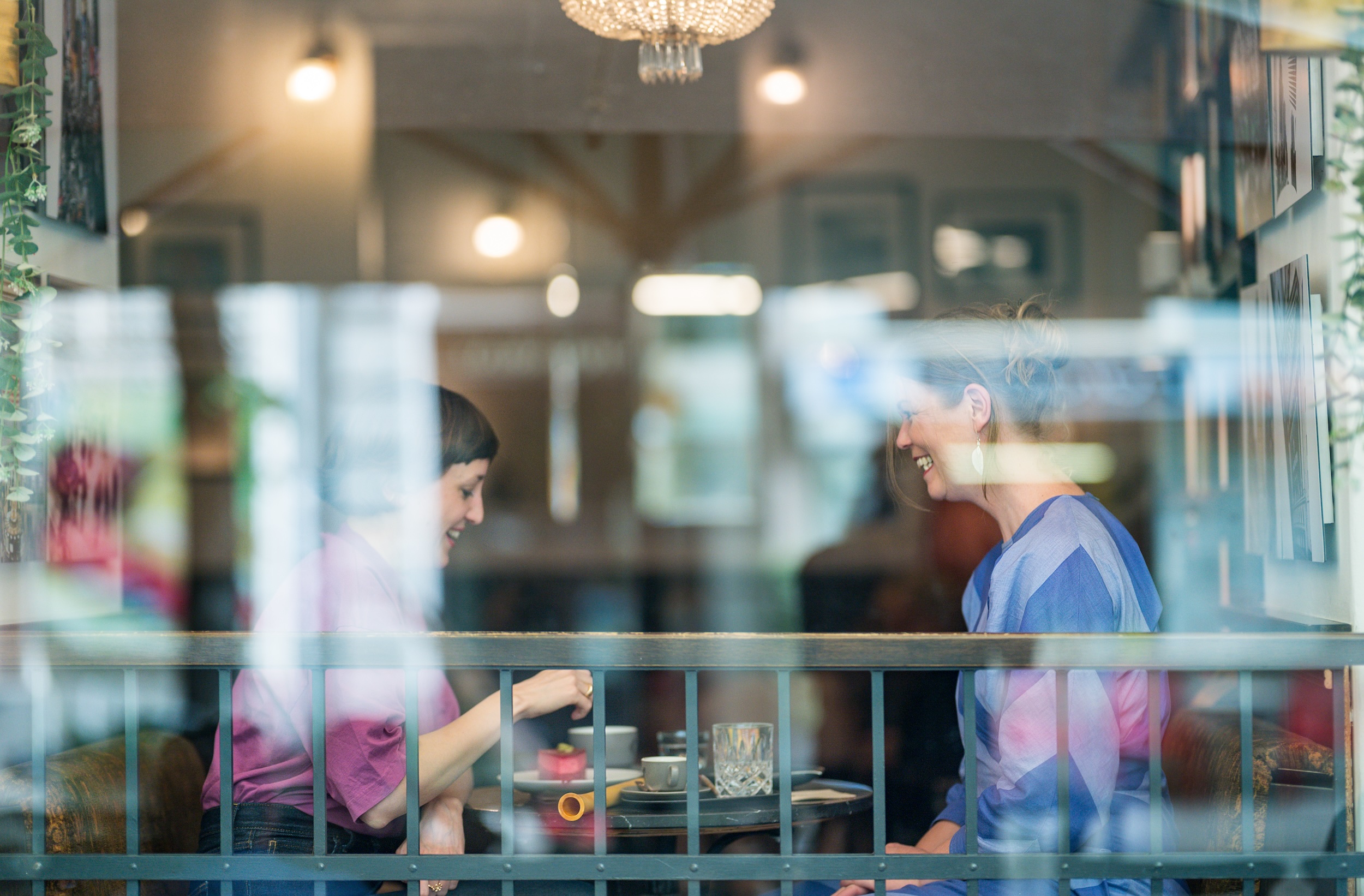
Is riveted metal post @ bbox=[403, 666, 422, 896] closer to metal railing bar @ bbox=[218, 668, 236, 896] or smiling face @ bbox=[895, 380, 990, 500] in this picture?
metal railing bar @ bbox=[218, 668, 236, 896]

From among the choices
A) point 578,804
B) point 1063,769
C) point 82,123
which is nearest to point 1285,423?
point 1063,769

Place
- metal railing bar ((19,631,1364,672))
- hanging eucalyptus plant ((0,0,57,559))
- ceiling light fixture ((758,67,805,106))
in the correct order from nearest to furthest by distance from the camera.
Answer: metal railing bar ((19,631,1364,672)), hanging eucalyptus plant ((0,0,57,559)), ceiling light fixture ((758,67,805,106))

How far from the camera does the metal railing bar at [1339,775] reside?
1.52 metres

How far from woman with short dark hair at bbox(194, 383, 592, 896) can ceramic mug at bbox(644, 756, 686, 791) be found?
0.52 ft

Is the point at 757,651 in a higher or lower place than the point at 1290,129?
lower

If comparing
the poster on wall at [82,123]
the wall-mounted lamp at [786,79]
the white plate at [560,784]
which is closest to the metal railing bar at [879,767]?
the white plate at [560,784]

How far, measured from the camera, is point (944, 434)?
75.6 inches

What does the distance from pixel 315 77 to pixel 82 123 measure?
191 centimetres

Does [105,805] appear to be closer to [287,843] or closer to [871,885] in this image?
[287,843]

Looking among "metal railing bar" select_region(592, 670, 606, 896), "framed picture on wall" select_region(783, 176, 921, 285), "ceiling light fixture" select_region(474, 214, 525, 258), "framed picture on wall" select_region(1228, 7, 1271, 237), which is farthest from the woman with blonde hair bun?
"ceiling light fixture" select_region(474, 214, 525, 258)

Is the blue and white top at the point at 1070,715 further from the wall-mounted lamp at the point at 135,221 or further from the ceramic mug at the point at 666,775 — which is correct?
the wall-mounted lamp at the point at 135,221

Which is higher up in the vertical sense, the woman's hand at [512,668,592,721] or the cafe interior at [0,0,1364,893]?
the cafe interior at [0,0,1364,893]

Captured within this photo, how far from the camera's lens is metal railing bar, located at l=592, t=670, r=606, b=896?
149 centimetres

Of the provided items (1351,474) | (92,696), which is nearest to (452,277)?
(92,696)
